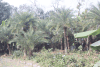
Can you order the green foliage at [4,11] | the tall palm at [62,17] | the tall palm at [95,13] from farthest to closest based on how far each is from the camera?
the green foliage at [4,11], the tall palm at [62,17], the tall palm at [95,13]

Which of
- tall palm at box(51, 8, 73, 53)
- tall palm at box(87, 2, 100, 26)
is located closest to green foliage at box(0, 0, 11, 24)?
tall palm at box(51, 8, 73, 53)

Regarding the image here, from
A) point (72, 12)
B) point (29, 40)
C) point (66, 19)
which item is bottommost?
point (29, 40)

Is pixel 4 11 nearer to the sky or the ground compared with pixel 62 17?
nearer to the sky

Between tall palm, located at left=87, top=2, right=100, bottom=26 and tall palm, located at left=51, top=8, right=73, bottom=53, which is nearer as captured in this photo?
tall palm, located at left=87, top=2, right=100, bottom=26

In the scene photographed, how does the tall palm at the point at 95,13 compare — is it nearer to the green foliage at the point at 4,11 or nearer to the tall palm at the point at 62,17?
the tall palm at the point at 62,17

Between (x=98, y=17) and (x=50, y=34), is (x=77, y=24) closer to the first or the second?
(x=98, y=17)

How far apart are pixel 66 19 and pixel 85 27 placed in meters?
2.25

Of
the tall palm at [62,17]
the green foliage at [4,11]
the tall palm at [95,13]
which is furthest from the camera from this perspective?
the green foliage at [4,11]

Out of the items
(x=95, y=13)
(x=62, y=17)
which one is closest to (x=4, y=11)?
(x=62, y=17)

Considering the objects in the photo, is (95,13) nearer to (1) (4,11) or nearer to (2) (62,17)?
(2) (62,17)

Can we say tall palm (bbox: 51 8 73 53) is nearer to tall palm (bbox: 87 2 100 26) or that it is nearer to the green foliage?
tall palm (bbox: 87 2 100 26)

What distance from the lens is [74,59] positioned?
5492 mm

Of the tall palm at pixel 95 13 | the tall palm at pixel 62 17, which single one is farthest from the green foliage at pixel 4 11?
the tall palm at pixel 95 13

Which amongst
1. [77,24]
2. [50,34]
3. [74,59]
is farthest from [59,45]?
[74,59]
